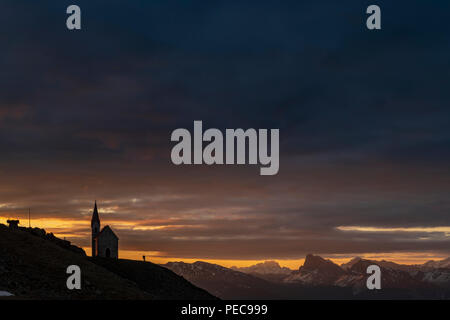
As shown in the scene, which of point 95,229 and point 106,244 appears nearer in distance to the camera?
point 106,244

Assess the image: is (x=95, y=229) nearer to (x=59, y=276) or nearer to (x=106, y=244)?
(x=106, y=244)

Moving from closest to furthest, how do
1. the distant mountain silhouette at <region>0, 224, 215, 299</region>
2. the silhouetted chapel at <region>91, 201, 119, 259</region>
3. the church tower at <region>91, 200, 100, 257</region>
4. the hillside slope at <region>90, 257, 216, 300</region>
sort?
the distant mountain silhouette at <region>0, 224, 215, 299</region>
the hillside slope at <region>90, 257, 216, 300</region>
the silhouetted chapel at <region>91, 201, 119, 259</region>
the church tower at <region>91, 200, 100, 257</region>

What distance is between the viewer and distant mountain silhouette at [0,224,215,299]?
81.6m

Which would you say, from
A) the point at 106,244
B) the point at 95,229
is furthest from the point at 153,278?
the point at 95,229

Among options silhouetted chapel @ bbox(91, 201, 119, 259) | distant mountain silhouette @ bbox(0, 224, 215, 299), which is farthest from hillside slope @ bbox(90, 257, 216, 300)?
silhouetted chapel @ bbox(91, 201, 119, 259)

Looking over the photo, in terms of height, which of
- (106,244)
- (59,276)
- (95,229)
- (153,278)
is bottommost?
(153,278)

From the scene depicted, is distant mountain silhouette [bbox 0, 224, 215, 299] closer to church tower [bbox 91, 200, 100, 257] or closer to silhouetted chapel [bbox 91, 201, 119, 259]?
silhouetted chapel [bbox 91, 201, 119, 259]

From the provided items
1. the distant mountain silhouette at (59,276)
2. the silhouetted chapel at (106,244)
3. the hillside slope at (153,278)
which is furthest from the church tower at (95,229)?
the distant mountain silhouette at (59,276)

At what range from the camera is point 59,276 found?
90750 mm

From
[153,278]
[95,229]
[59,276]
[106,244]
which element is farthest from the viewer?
[95,229]

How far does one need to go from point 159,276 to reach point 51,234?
2881cm

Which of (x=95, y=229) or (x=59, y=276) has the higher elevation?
(x=95, y=229)
